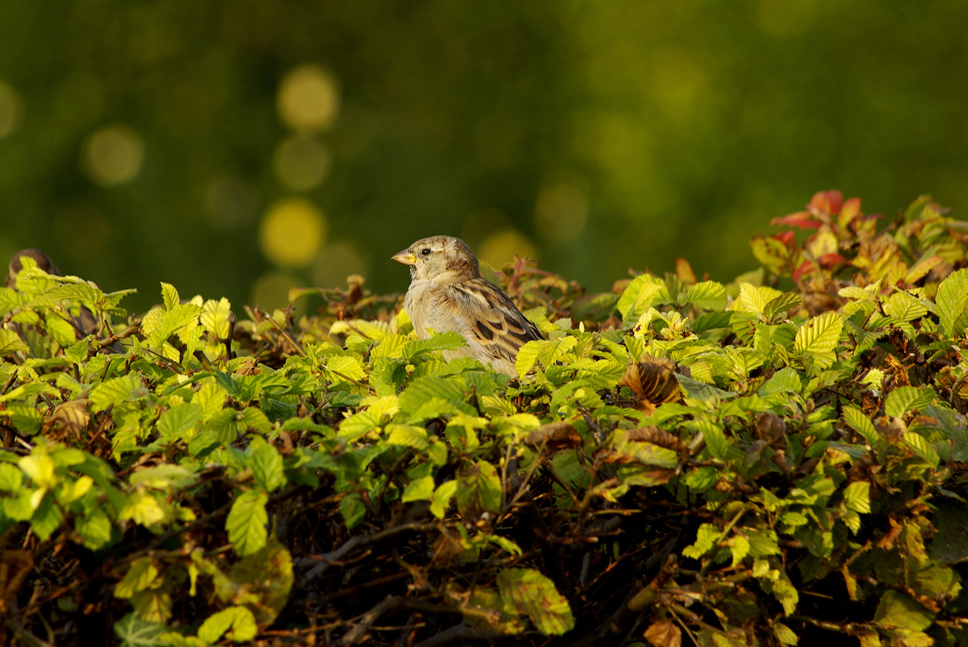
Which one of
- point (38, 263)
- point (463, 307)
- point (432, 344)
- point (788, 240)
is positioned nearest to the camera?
point (432, 344)

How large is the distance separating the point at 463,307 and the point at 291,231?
7.52 meters

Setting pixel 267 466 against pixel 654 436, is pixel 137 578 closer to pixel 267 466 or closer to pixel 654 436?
pixel 267 466

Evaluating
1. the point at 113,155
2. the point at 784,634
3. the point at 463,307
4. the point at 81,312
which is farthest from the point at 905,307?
the point at 113,155

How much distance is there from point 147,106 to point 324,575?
36.4 ft

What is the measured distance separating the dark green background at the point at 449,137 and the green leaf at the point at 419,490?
9809 mm

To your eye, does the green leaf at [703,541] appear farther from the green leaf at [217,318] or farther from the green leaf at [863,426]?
the green leaf at [217,318]

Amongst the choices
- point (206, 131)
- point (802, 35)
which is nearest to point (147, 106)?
point (206, 131)

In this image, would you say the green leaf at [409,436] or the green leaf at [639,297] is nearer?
the green leaf at [409,436]

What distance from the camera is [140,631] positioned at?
6.78 feet

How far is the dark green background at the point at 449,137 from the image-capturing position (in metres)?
11.8

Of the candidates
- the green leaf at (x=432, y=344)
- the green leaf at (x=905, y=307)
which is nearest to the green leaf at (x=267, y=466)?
the green leaf at (x=432, y=344)

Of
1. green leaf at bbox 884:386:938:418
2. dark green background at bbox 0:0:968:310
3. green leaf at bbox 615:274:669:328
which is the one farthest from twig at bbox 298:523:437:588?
dark green background at bbox 0:0:968:310

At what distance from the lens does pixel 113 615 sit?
2271 millimetres

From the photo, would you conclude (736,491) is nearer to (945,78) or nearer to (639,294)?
(639,294)
